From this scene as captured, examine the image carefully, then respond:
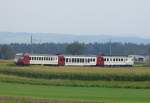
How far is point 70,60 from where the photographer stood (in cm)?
8012

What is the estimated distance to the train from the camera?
77938mm

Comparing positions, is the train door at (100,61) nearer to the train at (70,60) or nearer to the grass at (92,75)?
the train at (70,60)

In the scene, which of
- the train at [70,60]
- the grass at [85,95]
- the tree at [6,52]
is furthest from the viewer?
the tree at [6,52]

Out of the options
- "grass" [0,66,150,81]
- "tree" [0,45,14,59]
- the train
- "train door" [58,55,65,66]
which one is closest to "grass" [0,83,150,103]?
"grass" [0,66,150,81]

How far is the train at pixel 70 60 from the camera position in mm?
77938

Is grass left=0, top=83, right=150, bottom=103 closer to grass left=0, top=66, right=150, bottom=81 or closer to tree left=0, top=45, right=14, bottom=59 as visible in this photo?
grass left=0, top=66, right=150, bottom=81

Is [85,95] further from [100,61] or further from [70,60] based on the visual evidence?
[70,60]

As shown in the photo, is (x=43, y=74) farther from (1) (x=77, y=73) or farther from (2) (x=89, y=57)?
(2) (x=89, y=57)

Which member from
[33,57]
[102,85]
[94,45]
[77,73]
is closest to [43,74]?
A: [77,73]

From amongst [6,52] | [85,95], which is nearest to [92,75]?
[85,95]

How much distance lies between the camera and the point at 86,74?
52250 mm

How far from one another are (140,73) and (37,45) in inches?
5001

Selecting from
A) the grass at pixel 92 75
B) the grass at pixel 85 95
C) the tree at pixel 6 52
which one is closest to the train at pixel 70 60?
the grass at pixel 92 75

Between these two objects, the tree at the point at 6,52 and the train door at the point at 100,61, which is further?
the tree at the point at 6,52
